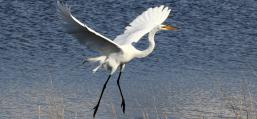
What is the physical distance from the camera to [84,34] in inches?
301

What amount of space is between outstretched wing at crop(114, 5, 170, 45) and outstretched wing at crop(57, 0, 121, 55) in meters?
0.27

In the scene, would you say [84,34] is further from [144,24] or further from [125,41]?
[144,24]

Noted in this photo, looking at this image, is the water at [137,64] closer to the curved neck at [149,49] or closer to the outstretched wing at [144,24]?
the curved neck at [149,49]

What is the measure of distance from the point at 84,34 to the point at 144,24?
129 centimetres

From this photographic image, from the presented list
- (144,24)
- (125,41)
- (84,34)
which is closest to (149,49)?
(125,41)

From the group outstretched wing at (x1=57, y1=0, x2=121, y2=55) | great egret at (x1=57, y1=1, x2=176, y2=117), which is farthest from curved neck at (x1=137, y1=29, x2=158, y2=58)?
outstretched wing at (x1=57, y1=0, x2=121, y2=55)

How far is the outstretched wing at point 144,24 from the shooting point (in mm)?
8500

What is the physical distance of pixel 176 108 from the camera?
9938mm

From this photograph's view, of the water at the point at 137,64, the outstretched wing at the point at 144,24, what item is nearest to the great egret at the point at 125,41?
the outstretched wing at the point at 144,24

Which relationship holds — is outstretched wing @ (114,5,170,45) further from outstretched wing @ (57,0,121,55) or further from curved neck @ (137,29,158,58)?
outstretched wing @ (57,0,121,55)

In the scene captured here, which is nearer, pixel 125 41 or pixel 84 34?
pixel 84 34

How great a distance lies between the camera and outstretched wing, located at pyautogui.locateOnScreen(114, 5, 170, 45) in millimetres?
8500

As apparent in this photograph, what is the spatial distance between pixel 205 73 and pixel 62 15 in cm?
512

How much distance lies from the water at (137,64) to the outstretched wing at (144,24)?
0.97 meters
